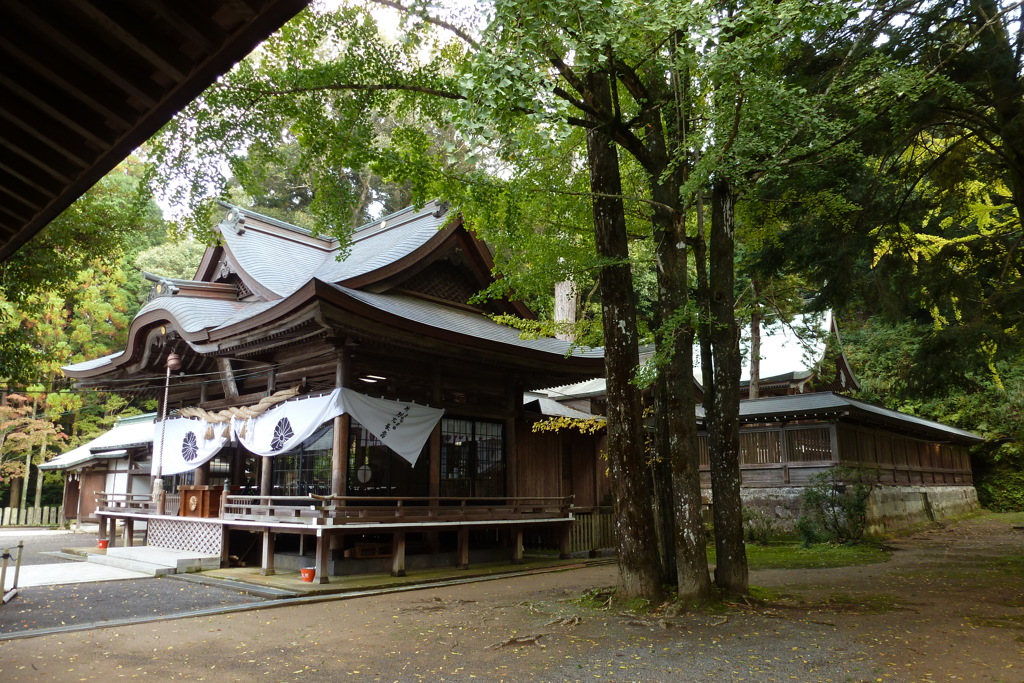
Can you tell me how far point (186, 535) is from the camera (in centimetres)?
1399

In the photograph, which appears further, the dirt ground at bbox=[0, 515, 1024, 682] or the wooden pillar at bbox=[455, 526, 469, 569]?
the wooden pillar at bbox=[455, 526, 469, 569]

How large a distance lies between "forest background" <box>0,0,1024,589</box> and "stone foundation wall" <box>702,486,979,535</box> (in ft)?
29.9

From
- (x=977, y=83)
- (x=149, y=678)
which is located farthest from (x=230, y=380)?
(x=977, y=83)

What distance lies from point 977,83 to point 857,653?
8637 millimetres

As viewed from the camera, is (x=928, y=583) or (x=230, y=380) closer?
(x=928, y=583)

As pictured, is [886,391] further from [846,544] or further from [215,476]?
[215,476]

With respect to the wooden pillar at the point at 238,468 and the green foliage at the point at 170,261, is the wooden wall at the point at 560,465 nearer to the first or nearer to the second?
the wooden pillar at the point at 238,468

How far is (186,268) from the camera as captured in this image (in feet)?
113

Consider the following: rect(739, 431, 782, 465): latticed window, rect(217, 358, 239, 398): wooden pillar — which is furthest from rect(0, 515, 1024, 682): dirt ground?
rect(739, 431, 782, 465): latticed window

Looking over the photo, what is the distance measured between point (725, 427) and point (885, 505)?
1529 cm

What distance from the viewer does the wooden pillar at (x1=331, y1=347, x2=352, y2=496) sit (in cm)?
1137

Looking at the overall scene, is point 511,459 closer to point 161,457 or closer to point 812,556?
point 812,556

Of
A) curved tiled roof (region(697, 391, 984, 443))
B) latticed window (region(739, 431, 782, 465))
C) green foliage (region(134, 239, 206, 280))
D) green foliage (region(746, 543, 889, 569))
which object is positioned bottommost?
green foliage (region(746, 543, 889, 569))

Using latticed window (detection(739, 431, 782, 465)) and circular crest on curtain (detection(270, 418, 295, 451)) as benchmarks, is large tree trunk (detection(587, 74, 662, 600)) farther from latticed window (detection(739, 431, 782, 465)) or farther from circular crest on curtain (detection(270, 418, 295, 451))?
latticed window (detection(739, 431, 782, 465))
